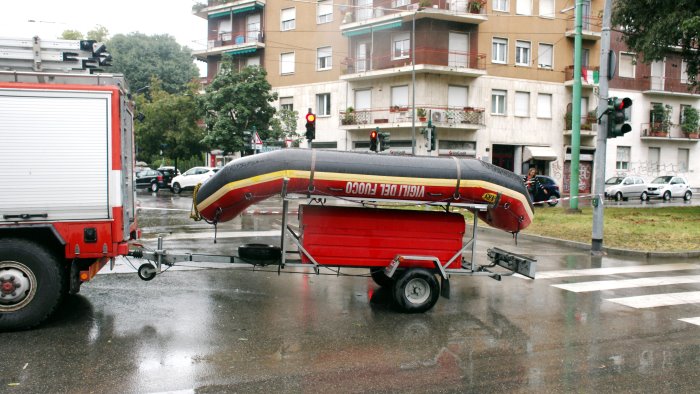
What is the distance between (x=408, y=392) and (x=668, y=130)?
44.0 meters

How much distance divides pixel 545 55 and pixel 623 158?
9.86 meters

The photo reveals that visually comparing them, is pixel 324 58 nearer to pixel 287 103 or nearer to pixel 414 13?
Answer: pixel 287 103

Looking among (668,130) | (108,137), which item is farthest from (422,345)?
(668,130)

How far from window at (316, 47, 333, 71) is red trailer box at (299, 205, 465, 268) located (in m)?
33.3

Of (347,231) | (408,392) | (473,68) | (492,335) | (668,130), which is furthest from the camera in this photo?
(668,130)

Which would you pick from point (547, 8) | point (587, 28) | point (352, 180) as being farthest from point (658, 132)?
point (352, 180)

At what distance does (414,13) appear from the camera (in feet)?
111

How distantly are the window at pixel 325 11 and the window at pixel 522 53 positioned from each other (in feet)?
39.8

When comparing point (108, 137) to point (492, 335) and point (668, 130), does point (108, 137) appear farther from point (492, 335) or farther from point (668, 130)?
point (668, 130)

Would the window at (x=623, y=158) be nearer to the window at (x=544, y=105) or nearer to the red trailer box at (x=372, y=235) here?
the window at (x=544, y=105)

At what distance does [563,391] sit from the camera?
500 cm

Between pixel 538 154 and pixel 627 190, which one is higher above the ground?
pixel 538 154

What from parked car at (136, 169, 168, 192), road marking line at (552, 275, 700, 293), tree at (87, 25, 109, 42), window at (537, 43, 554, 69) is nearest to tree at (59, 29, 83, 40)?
tree at (87, 25, 109, 42)

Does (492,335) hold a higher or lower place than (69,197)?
lower
